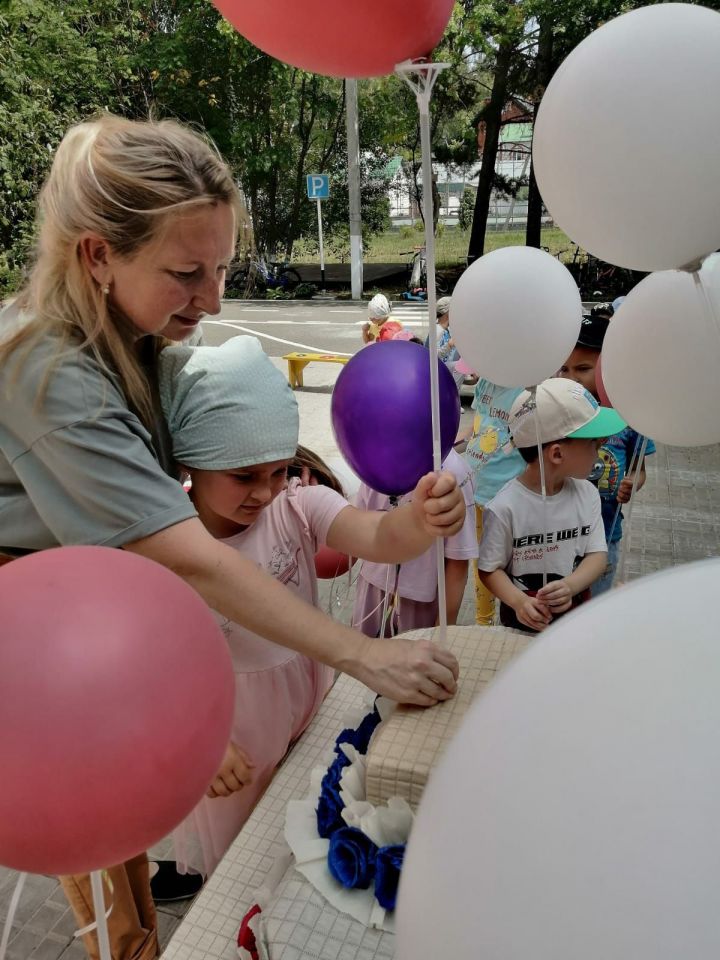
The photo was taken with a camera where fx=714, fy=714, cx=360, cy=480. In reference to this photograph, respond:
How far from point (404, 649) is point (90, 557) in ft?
2.07

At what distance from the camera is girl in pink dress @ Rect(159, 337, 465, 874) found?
4.36 feet

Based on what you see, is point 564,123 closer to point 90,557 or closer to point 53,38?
point 90,557

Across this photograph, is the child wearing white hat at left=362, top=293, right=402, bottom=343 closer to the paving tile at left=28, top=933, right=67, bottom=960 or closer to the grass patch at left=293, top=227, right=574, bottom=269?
the paving tile at left=28, top=933, right=67, bottom=960

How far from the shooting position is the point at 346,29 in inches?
41.2

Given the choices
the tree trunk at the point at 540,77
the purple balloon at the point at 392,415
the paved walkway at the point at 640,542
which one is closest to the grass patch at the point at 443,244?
the tree trunk at the point at 540,77

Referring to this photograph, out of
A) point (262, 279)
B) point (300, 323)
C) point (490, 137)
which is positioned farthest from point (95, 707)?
point (262, 279)

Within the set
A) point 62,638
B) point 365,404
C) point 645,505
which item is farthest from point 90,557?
point 645,505

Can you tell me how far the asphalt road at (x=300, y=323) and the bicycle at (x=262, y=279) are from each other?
800 mm

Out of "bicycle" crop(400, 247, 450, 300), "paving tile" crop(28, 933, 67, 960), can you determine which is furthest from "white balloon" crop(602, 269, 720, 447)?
"bicycle" crop(400, 247, 450, 300)

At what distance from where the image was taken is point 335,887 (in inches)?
43.3

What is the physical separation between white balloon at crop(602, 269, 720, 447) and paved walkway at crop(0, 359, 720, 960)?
4.86ft

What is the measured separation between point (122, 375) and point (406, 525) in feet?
1.96

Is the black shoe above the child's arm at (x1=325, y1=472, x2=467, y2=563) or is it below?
below

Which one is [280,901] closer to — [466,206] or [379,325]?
[379,325]
